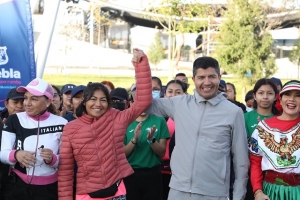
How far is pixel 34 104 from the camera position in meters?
4.21

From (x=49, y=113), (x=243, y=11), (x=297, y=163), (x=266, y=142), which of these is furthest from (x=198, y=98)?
(x=243, y=11)

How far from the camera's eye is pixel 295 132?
3836mm

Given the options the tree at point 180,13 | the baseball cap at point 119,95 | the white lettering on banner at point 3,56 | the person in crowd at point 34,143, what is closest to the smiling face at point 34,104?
the person in crowd at point 34,143

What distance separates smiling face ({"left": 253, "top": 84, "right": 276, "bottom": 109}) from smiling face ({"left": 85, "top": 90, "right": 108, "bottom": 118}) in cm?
190

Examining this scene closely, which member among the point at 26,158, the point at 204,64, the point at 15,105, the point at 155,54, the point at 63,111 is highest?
the point at 155,54

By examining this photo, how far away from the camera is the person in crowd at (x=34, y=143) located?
4.12 meters

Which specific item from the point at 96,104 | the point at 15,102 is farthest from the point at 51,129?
the point at 15,102

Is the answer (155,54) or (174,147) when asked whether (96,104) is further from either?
(155,54)

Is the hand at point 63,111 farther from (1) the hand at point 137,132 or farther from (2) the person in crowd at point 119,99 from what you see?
(1) the hand at point 137,132

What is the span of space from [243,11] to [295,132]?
16780 millimetres

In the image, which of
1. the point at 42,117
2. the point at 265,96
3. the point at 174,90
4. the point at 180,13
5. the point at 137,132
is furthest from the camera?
the point at 180,13

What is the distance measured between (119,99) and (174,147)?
1.80m

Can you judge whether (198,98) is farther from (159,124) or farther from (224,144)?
(159,124)

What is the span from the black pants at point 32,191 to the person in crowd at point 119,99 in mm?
1586
